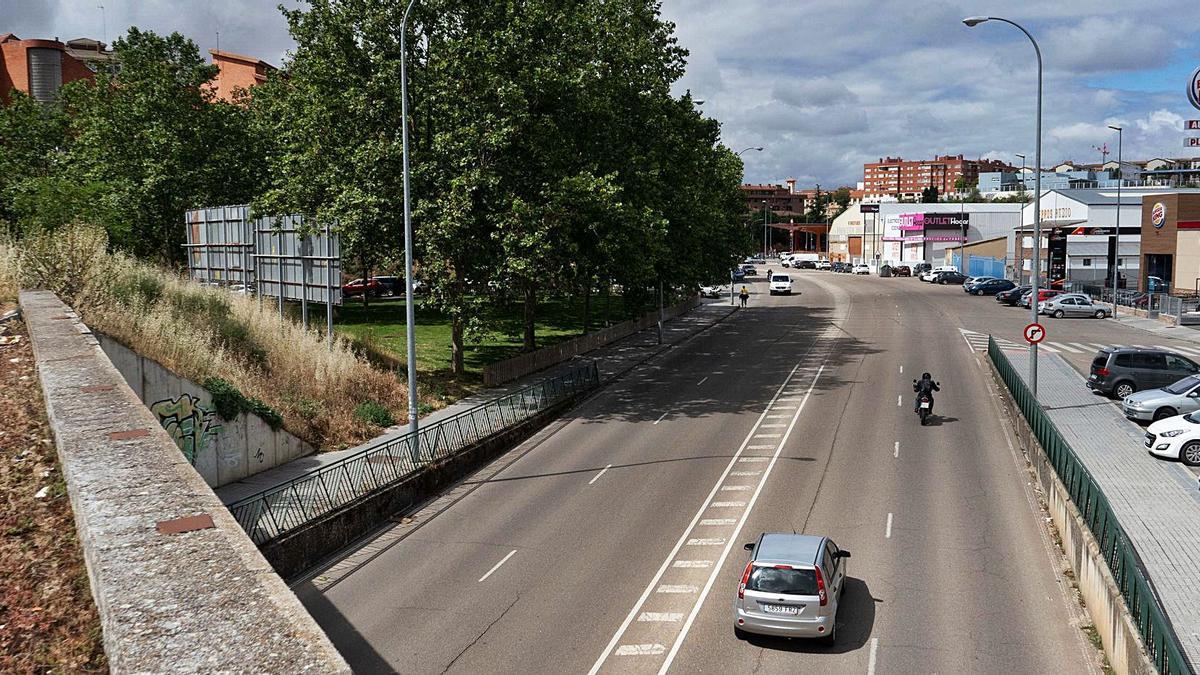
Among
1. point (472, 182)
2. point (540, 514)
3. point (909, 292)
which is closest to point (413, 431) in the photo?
point (540, 514)

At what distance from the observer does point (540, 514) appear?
19.9m

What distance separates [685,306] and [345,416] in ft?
142

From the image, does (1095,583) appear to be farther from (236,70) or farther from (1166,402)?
(236,70)

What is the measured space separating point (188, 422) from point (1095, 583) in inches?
711

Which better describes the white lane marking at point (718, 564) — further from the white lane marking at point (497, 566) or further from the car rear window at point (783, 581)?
the white lane marking at point (497, 566)

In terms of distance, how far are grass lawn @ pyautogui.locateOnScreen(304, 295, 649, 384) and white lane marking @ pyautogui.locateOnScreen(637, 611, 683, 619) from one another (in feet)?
55.8

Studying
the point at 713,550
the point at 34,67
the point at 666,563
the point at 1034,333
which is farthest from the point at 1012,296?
the point at 34,67

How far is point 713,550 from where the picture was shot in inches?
684

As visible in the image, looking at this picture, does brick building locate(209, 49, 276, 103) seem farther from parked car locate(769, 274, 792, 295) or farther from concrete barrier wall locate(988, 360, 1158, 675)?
concrete barrier wall locate(988, 360, 1158, 675)

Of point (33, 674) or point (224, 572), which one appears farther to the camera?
point (224, 572)

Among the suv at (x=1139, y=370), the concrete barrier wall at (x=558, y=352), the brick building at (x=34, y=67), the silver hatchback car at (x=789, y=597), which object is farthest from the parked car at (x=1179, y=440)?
the brick building at (x=34, y=67)

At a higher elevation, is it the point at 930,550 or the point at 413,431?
the point at 413,431

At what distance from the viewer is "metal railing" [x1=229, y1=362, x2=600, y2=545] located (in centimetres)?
1677

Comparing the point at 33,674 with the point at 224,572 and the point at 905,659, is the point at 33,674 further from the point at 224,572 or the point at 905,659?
the point at 905,659
